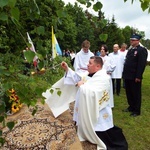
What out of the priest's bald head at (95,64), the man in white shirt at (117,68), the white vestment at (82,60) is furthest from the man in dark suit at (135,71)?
the man in white shirt at (117,68)

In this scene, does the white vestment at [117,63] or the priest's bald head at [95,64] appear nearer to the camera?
the priest's bald head at [95,64]

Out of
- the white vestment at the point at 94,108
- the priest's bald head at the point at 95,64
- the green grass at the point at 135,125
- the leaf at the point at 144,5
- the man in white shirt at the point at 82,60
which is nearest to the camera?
the leaf at the point at 144,5

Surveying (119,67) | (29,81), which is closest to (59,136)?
(29,81)

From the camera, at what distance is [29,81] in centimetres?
145

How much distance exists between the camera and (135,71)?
224 inches

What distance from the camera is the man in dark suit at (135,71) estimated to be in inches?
218

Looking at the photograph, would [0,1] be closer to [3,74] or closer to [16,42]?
[3,74]

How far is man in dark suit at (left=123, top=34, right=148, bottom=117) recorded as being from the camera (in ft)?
18.1

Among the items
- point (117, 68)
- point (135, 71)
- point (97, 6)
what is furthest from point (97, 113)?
point (117, 68)

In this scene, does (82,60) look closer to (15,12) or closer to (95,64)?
(95,64)

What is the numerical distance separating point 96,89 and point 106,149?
3.29 feet

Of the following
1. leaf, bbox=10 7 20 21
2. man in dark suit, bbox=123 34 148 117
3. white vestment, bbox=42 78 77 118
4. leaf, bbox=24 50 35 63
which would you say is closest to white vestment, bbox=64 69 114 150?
white vestment, bbox=42 78 77 118

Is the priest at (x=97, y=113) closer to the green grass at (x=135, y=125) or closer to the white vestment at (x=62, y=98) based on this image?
the green grass at (x=135, y=125)

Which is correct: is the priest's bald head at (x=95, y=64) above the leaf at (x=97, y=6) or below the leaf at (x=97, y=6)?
below
